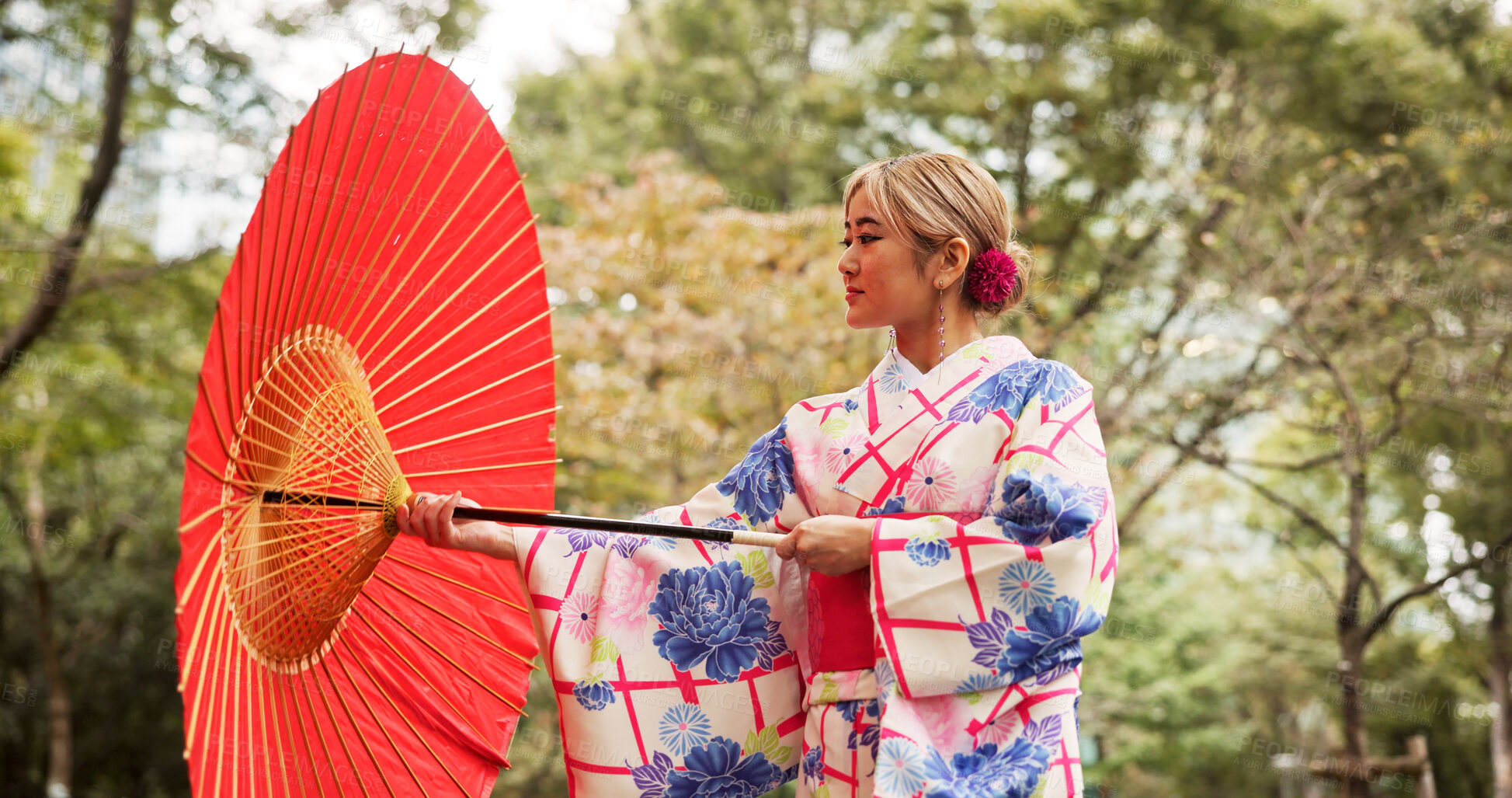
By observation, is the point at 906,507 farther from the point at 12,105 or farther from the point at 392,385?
the point at 12,105

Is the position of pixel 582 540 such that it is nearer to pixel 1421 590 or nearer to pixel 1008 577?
pixel 1008 577

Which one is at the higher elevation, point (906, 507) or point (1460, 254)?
point (1460, 254)

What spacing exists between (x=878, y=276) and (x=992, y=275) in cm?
22

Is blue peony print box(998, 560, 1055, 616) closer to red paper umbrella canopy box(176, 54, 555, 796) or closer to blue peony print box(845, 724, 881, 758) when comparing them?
blue peony print box(845, 724, 881, 758)

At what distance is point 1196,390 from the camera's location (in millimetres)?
7816

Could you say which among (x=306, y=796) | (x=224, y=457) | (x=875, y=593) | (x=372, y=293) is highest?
(x=372, y=293)

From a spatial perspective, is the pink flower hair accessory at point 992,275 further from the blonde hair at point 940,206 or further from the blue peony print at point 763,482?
the blue peony print at point 763,482

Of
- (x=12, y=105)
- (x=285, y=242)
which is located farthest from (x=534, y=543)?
(x=12, y=105)

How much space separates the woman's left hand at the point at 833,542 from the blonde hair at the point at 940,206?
0.53 metres

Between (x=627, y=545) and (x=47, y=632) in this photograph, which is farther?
(x=47, y=632)

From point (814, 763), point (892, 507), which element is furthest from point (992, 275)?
point (814, 763)

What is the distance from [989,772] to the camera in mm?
1688

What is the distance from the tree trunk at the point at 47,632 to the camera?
9.84 metres

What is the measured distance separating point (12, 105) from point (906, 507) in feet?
27.8
